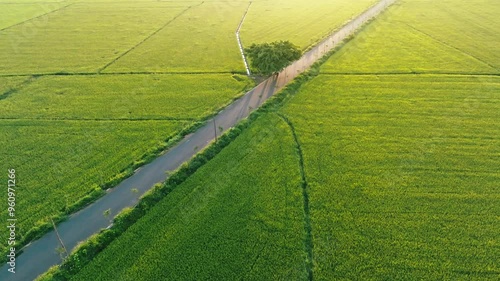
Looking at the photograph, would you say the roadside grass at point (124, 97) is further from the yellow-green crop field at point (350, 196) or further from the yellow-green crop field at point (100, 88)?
the yellow-green crop field at point (350, 196)

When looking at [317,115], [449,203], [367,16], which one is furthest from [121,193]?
[367,16]

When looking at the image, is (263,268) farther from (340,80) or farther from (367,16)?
(367,16)

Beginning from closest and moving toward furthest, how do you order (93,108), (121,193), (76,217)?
(76,217) → (121,193) → (93,108)

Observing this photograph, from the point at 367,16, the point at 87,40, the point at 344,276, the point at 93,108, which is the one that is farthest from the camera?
the point at 367,16

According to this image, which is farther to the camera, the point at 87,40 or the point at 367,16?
the point at 367,16

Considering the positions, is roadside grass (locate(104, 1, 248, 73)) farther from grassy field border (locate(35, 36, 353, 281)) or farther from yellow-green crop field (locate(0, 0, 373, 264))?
grassy field border (locate(35, 36, 353, 281))

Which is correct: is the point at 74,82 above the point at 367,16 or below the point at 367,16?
below

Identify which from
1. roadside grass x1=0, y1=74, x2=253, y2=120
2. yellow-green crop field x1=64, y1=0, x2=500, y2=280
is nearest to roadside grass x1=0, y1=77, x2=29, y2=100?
roadside grass x1=0, y1=74, x2=253, y2=120

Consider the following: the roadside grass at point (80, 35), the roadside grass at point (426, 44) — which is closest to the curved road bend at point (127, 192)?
the roadside grass at point (426, 44)
